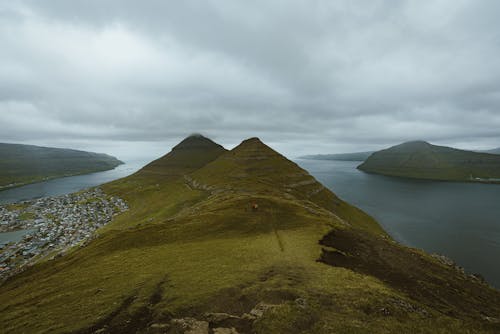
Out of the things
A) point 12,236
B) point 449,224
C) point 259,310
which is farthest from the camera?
point 449,224

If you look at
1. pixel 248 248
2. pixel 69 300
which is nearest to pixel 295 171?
pixel 248 248

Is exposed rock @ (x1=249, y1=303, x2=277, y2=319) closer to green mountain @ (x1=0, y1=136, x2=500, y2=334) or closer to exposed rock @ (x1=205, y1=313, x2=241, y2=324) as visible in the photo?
green mountain @ (x1=0, y1=136, x2=500, y2=334)

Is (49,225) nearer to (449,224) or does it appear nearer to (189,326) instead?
(189,326)

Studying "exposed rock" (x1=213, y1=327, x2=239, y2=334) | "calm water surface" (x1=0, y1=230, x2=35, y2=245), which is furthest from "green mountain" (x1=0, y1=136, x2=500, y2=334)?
"calm water surface" (x1=0, y1=230, x2=35, y2=245)

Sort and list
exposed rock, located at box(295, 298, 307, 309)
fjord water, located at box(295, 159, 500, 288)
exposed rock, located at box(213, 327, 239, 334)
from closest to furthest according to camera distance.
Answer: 1. exposed rock, located at box(213, 327, 239, 334)
2. exposed rock, located at box(295, 298, 307, 309)
3. fjord water, located at box(295, 159, 500, 288)

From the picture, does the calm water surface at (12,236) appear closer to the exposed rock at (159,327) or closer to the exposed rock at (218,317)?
the exposed rock at (159,327)

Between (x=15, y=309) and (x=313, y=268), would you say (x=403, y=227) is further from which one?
(x=15, y=309)

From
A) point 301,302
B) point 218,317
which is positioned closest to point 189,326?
point 218,317
